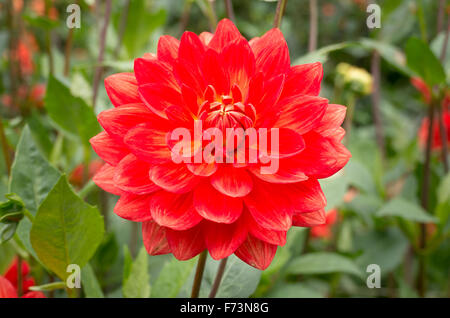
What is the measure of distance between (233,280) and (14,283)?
298mm

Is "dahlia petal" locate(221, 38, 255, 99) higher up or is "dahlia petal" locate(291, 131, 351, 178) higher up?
"dahlia petal" locate(221, 38, 255, 99)

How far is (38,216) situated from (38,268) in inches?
8.8

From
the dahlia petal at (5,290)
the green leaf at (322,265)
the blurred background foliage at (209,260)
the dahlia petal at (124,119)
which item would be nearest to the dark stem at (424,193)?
the blurred background foliage at (209,260)

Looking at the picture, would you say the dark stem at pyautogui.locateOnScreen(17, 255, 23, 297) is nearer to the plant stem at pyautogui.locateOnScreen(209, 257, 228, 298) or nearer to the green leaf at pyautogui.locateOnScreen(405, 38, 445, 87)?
the plant stem at pyautogui.locateOnScreen(209, 257, 228, 298)

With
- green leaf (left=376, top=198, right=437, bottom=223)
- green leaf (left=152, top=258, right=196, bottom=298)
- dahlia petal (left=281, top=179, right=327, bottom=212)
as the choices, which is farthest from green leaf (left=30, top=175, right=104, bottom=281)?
green leaf (left=376, top=198, right=437, bottom=223)

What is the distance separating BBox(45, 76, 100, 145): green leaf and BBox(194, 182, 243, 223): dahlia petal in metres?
0.32

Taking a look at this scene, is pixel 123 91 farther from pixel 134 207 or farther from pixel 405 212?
pixel 405 212

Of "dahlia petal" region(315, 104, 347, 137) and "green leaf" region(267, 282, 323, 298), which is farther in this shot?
"green leaf" region(267, 282, 323, 298)

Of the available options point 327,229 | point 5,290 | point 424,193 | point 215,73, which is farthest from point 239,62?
point 327,229

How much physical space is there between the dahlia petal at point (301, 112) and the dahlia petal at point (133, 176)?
138 mm

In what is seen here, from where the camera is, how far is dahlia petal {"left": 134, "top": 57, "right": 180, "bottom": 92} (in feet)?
1.43

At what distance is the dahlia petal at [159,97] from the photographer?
427 mm

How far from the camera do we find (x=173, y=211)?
0.40 metres

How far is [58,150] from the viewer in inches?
30.2
